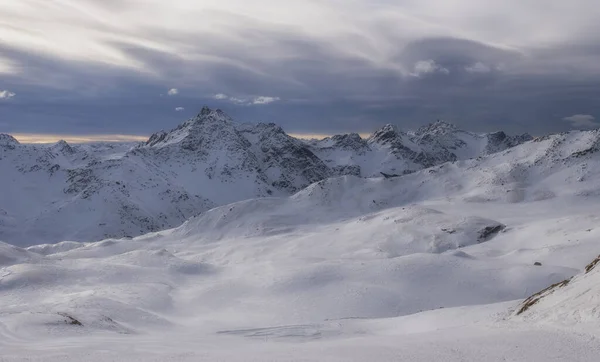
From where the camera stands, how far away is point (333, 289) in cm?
4750

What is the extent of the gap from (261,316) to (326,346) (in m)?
22.9

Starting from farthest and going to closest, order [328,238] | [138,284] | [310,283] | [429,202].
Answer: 1. [429,202]
2. [328,238]
3. [138,284]
4. [310,283]

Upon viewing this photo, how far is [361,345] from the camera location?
20.2 meters

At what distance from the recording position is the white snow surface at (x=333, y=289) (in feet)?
65.9

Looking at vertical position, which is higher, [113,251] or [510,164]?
[510,164]

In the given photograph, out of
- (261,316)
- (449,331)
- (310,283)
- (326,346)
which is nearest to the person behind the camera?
(326,346)

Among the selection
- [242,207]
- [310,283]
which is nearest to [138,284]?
[310,283]

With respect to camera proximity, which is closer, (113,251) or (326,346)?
(326,346)

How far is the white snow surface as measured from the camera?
2009 cm

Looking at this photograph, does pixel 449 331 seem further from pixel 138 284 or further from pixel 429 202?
pixel 429 202

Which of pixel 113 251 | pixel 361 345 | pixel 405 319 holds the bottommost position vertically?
pixel 113 251

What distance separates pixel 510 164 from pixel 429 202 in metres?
32.2

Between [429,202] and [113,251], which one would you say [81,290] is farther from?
[429,202]

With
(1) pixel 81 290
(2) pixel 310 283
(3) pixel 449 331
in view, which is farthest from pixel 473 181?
(3) pixel 449 331
